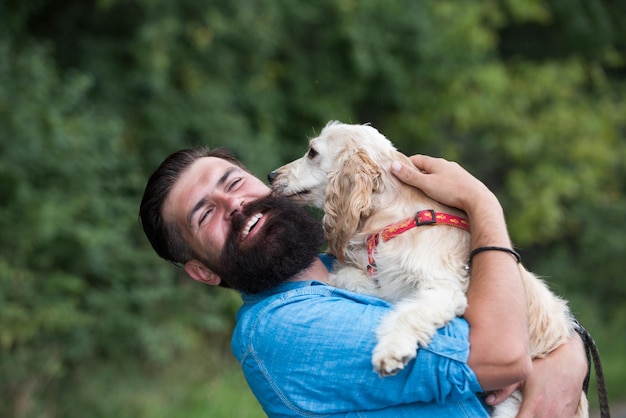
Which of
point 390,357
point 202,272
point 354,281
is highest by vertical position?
point 390,357

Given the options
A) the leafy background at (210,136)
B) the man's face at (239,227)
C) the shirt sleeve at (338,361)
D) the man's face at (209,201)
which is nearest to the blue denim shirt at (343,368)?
the shirt sleeve at (338,361)

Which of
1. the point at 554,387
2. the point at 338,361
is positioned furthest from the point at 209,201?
the point at 554,387

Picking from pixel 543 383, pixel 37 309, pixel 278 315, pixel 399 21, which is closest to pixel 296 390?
pixel 278 315

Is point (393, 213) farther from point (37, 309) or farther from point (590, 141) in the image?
point (590, 141)

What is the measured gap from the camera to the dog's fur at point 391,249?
2664 millimetres

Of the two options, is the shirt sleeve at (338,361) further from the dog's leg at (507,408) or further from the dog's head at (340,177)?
the dog's head at (340,177)

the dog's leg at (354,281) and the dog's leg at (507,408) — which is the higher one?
the dog's leg at (354,281)

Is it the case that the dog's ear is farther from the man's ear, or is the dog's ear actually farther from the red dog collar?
the man's ear

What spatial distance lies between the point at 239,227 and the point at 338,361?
0.77 metres

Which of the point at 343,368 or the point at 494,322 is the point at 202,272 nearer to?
the point at 343,368

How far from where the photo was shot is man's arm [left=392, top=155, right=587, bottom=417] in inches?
95.9

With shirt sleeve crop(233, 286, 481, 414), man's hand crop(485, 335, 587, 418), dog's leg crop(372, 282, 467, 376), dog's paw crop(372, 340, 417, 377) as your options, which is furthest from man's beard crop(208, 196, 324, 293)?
man's hand crop(485, 335, 587, 418)

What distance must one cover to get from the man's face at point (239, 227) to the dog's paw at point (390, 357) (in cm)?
58

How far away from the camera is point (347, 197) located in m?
3.38
